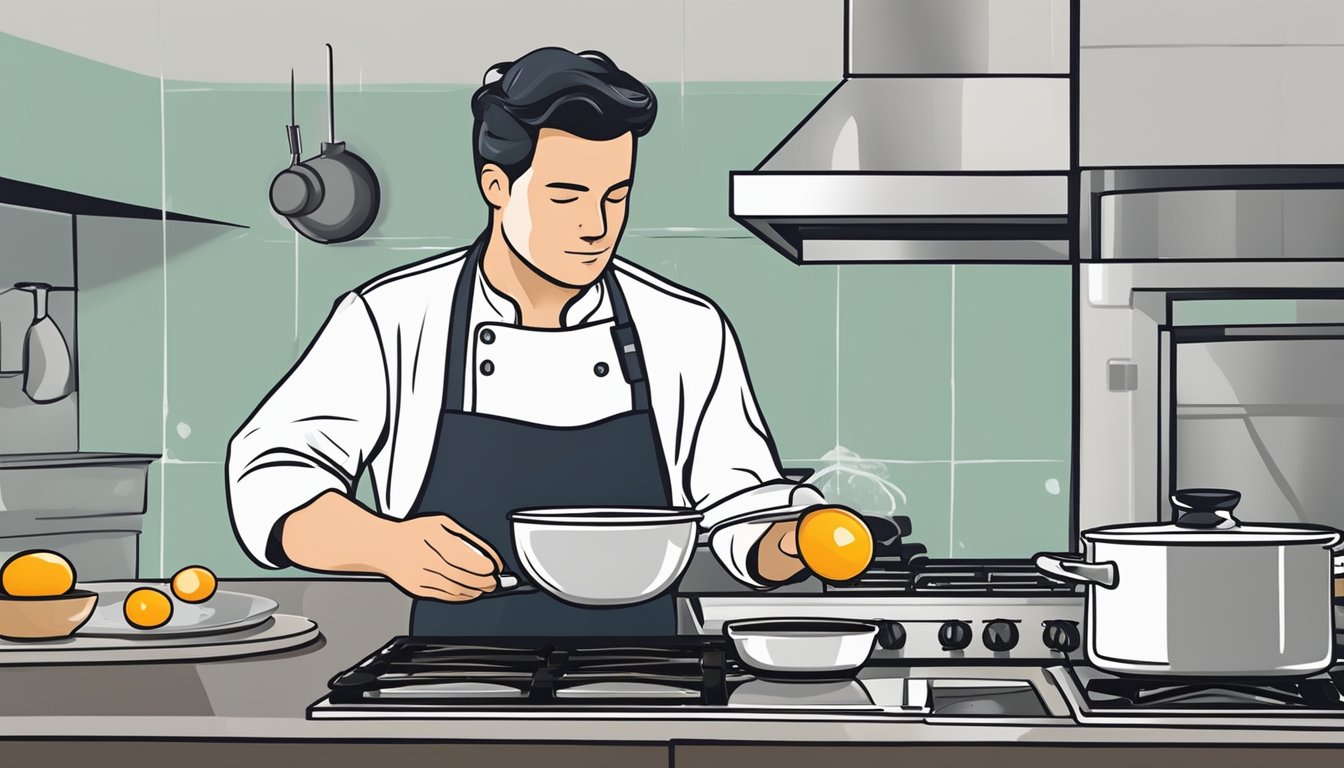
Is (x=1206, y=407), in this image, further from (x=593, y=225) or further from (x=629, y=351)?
(x=593, y=225)

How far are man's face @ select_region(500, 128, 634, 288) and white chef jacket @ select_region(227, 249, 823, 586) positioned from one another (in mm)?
176

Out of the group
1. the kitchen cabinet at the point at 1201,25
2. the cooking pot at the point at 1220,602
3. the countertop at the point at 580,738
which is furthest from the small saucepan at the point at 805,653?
the kitchen cabinet at the point at 1201,25

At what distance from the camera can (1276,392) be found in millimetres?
2354

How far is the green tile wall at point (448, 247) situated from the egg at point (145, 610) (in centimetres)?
171

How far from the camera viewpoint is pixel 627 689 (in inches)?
49.1

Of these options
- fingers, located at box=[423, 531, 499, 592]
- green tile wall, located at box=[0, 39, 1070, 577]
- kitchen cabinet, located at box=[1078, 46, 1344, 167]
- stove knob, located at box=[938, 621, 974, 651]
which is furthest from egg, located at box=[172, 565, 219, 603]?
green tile wall, located at box=[0, 39, 1070, 577]

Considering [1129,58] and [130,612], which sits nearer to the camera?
[130,612]

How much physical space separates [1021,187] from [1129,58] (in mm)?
519

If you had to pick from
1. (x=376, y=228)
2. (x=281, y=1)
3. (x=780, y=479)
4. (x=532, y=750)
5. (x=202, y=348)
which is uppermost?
(x=281, y=1)

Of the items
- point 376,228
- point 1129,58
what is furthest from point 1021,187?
point 376,228

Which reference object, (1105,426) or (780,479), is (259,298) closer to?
(780,479)

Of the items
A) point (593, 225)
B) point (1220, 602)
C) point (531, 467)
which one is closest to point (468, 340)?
point (531, 467)

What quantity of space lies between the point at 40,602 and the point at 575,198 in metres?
0.85

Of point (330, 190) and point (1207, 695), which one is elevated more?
point (330, 190)
